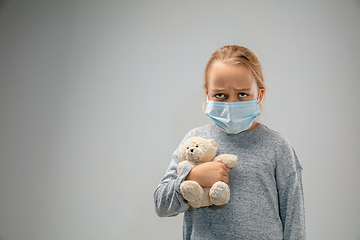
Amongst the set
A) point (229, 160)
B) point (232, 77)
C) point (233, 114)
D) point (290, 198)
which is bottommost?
point (290, 198)

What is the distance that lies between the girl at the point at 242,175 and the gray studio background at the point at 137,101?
57 centimetres

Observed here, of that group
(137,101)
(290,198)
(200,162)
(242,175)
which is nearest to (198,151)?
(200,162)

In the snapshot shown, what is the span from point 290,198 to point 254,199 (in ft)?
0.31

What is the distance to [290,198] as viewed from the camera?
807mm

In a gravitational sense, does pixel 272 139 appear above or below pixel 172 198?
above

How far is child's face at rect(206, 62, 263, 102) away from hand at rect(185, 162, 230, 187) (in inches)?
7.6

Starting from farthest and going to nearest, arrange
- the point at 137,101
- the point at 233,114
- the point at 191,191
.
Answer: the point at 137,101
the point at 233,114
the point at 191,191

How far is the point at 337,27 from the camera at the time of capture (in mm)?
1368

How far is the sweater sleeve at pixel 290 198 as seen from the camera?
789mm

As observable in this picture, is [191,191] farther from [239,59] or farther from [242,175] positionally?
[239,59]

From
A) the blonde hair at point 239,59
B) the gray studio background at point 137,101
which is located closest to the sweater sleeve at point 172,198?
the blonde hair at point 239,59

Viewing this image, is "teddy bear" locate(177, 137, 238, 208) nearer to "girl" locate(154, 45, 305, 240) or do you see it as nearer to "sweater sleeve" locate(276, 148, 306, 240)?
"girl" locate(154, 45, 305, 240)

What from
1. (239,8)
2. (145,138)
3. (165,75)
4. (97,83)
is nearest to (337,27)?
(239,8)

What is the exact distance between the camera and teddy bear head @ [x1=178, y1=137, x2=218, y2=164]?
2.59ft
